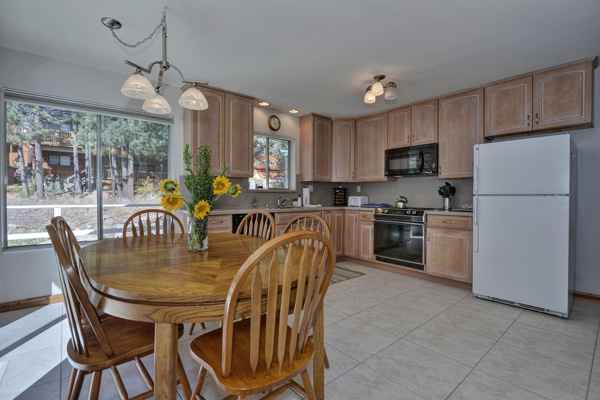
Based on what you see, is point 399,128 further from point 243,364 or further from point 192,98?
point 243,364

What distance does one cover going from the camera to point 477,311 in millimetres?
2635

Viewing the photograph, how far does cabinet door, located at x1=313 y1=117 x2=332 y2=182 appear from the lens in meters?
4.54

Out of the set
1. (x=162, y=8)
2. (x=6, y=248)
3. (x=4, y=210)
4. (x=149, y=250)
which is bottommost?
(x=6, y=248)

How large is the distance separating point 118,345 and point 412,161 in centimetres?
376

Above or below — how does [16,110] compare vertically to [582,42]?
below

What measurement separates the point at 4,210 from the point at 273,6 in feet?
9.77

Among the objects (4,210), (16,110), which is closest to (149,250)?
(4,210)

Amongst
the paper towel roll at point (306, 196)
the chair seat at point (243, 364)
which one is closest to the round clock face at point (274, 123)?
the paper towel roll at point (306, 196)

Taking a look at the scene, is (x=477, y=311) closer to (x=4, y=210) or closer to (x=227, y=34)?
(x=227, y=34)

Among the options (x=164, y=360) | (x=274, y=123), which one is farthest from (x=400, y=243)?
(x=164, y=360)

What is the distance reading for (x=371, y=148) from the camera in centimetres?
444

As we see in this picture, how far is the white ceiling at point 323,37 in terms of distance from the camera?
1945mm

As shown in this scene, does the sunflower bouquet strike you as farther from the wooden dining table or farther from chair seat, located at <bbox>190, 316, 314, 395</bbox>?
chair seat, located at <bbox>190, 316, 314, 395</bbox>

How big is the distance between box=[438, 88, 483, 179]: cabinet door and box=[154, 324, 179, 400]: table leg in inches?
139
